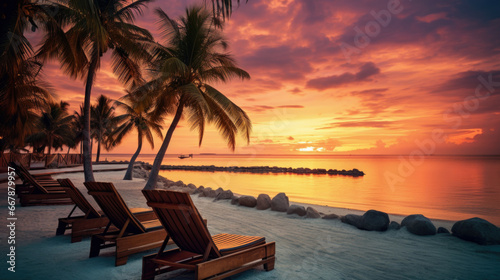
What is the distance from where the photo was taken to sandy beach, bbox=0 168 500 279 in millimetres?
3588

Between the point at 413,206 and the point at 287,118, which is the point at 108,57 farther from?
the point at 413,206

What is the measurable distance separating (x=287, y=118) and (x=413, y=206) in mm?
6390

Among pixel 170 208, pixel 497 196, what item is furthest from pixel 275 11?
pixel 497 196

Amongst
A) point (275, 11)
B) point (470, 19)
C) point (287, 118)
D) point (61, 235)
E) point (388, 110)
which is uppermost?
point (470, 19)

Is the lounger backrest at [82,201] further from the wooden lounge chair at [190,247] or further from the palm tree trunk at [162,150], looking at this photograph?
the palm tree trunk at [162,150]

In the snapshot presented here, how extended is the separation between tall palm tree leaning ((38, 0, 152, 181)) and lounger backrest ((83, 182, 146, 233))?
24.5ft

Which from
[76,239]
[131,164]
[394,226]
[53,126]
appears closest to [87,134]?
[76,239]

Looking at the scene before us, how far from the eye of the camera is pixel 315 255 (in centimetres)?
443

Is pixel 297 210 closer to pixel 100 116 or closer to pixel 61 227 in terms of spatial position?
pixel 61 227

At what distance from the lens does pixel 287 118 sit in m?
11.9

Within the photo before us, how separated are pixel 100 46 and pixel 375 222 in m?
10.2

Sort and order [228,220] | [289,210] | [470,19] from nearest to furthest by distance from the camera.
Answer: [228,220]
[289,210]
[470,19]

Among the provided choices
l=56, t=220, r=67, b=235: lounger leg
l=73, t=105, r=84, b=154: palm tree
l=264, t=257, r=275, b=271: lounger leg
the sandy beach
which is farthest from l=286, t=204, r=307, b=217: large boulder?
l=73, t=105, r=84, b=154: palm tree

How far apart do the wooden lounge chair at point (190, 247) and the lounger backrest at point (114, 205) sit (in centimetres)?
78
